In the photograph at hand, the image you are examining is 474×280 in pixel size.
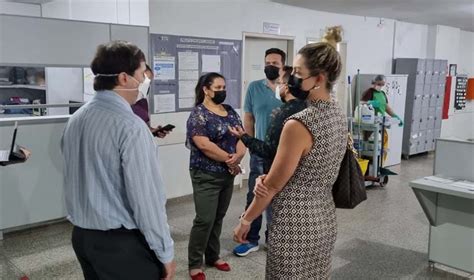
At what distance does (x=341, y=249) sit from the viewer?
3598mm

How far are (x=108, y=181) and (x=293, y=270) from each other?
789 millimetres

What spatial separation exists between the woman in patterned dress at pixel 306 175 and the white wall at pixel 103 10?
3.17 metres

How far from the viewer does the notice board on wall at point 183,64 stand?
4.57 m

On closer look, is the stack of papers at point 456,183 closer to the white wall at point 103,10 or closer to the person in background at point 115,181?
the person in background at point 115,181

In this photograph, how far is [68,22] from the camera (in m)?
3.86

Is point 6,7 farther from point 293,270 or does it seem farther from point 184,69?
point 293,270

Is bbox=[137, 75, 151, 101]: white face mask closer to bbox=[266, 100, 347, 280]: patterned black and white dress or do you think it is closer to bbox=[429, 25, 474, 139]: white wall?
bbox=[266, 100, 347, 280]: patterned black and white dress

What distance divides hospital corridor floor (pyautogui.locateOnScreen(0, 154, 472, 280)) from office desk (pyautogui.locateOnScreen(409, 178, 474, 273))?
14 centimetres

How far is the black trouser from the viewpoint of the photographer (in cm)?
145

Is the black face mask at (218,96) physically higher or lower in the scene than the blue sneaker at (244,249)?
higher

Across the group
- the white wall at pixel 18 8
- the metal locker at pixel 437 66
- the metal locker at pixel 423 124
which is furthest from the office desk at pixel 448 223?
the metal locker at pixel 437 66

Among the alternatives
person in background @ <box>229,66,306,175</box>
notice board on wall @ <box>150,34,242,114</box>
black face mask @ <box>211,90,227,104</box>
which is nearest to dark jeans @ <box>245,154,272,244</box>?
black face mask @ <box>211,90,227,104</box>

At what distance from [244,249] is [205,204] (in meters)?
0.80

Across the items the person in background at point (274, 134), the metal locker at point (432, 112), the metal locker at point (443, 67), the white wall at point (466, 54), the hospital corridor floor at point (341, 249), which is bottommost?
the hospital corridor floor at point (341, 249)
